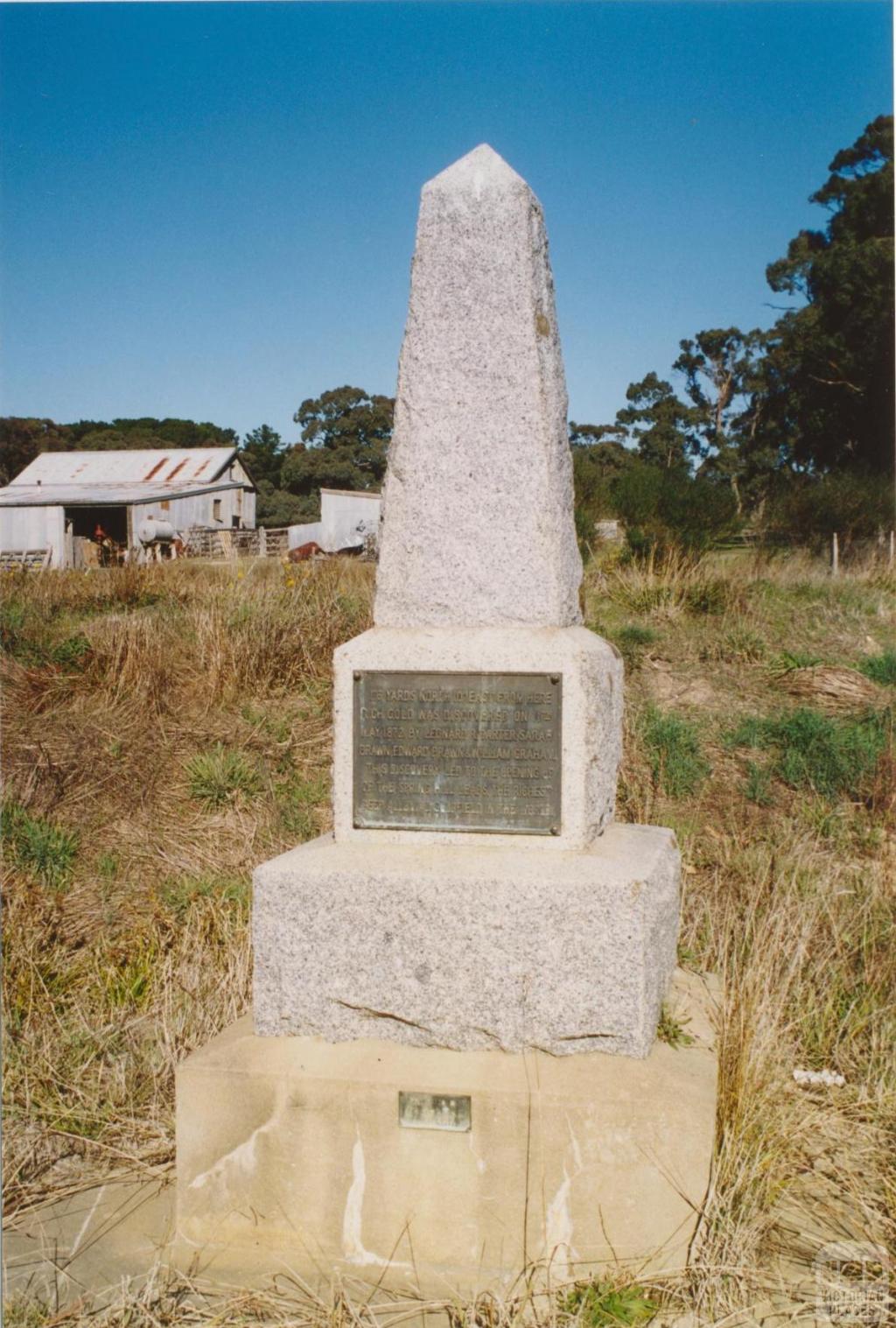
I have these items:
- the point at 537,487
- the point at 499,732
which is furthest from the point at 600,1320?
the point at 537,487

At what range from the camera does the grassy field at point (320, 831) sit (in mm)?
2805

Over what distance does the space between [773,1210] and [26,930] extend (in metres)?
3.29

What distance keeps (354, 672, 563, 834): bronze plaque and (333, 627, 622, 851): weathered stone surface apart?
22mm

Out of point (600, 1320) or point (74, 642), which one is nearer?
point (600, 1320)

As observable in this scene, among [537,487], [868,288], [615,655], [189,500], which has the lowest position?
[615,655]

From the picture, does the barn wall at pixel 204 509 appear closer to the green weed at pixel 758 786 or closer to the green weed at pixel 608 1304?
the green weed at pixel 758 786

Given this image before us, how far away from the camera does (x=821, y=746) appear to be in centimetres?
673

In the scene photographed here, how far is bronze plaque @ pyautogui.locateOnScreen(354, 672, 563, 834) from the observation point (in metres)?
2.80

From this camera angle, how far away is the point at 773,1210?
2701mm

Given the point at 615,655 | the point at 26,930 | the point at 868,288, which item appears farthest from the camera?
the point at 868,288

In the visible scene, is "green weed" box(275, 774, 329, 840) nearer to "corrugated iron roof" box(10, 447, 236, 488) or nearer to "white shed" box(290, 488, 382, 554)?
"white shed" box(290, 488, 382, 554)

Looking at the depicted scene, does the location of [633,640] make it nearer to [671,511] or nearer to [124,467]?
[671,511]

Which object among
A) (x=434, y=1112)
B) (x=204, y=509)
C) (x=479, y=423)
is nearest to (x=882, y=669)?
(x=479, y=423)

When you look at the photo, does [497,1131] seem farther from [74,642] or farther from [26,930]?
[74,642]
